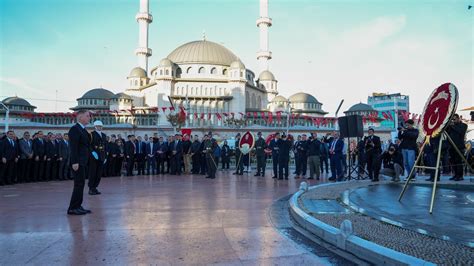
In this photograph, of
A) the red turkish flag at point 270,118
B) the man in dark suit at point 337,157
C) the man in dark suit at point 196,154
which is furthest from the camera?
the red turkish flag at point 270,118

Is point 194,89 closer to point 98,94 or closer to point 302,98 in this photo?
point 98,94

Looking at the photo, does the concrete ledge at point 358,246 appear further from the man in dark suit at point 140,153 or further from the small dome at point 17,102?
the small dome at point 17,102

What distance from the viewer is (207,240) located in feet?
14.6

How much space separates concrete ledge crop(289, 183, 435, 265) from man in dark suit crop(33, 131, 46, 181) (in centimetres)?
1134

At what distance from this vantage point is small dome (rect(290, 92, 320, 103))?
9991cm

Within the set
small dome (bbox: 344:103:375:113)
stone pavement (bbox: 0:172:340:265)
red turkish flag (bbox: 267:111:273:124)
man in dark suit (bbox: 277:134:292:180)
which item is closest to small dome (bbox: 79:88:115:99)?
red turkish flag (bbox: 267:111:273:124)

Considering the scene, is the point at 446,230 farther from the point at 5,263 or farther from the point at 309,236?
the point at 5,263

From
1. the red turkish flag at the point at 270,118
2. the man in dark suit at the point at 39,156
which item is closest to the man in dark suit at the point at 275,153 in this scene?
the man in dark suit at the point at 39,156

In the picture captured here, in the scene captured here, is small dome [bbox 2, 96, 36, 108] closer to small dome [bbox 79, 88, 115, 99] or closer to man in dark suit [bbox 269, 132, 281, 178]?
small dome [bbox 79, 88, 115, 99]

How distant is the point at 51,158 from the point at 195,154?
6.20 meters

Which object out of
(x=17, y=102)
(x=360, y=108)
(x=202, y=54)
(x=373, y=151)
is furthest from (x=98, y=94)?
(x=373, y=151)

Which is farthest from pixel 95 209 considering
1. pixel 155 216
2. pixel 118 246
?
pixel 118 246

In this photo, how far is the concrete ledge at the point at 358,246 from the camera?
124 inches

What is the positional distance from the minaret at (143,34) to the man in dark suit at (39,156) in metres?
61.4
